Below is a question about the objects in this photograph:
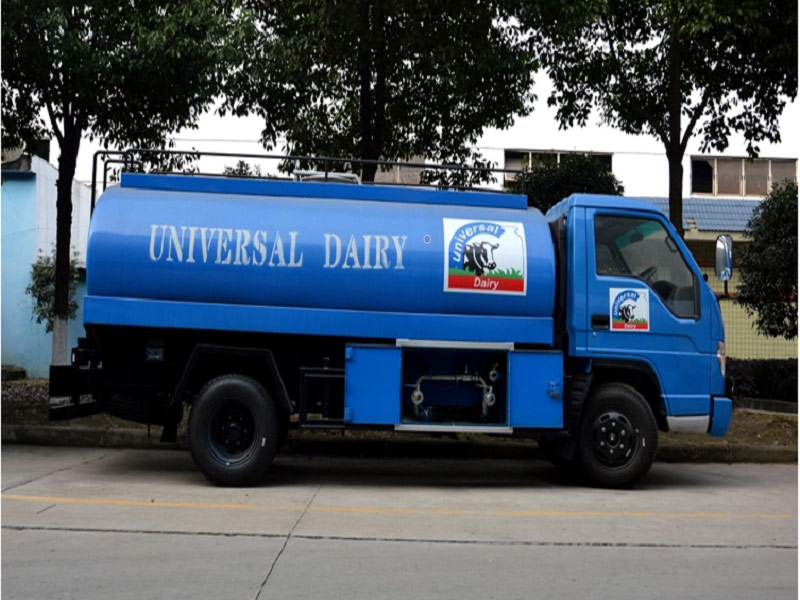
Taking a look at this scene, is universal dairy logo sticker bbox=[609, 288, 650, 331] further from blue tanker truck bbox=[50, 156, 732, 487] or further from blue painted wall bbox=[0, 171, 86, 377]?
blue painted wall bbox=[0, 171, 86, 377]

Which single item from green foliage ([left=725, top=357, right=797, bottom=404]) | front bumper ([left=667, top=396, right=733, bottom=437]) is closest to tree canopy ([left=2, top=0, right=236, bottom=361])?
front bumper ([left=667, top=396, right=733, bottom=437])

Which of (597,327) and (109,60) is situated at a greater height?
→ (109,60)

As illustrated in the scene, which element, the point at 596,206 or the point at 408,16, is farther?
the point at 408,16

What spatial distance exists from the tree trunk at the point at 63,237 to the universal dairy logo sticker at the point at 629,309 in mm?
8295

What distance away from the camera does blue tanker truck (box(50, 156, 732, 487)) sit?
8.80m

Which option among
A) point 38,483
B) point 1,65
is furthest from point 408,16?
point 38,483

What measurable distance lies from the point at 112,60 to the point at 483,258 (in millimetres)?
5784

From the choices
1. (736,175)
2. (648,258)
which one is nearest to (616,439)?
(648,258)

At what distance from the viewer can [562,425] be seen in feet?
30.1

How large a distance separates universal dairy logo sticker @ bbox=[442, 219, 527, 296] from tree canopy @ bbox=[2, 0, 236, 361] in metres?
4.42

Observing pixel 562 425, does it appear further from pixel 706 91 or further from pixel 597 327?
pixel 706 91

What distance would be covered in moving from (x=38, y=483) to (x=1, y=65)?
18.5ft

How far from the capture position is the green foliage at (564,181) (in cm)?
1664

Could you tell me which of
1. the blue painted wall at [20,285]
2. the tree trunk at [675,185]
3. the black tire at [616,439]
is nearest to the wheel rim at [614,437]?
the black tire at [616,439]
